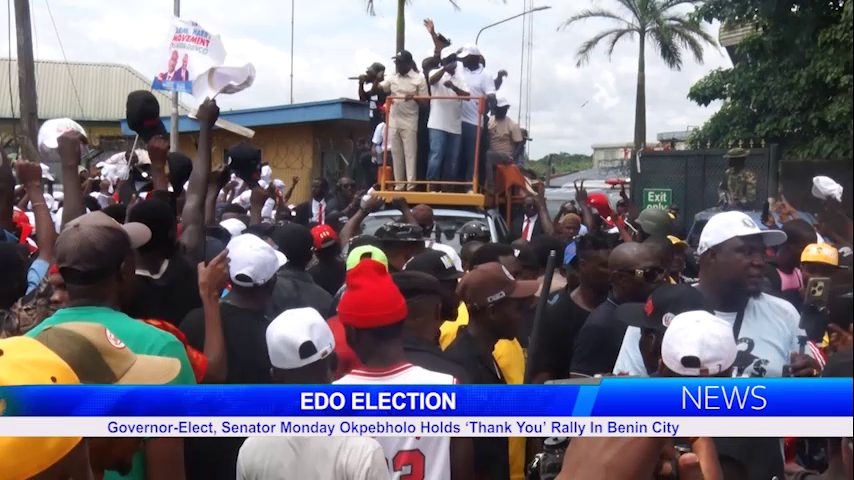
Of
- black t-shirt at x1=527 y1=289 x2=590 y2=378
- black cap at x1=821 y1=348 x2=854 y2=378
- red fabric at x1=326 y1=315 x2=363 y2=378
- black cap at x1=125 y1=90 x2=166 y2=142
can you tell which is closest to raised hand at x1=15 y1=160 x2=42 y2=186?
black cap at x1=125 y1=90 x2=166 y2=142

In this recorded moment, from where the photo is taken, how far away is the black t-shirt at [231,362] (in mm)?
2748

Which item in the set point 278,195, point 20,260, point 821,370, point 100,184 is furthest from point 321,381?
point 100,184

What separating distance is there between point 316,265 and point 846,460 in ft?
10.1

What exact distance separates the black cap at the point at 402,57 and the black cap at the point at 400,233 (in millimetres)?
1176

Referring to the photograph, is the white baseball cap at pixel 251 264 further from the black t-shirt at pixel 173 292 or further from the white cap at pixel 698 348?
the white cap at pixel 698 348

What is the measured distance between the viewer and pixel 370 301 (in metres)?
2.79

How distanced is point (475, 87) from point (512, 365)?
3021 millimetres

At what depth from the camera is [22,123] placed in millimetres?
3805

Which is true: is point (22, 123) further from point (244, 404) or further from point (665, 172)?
point (665, 172)

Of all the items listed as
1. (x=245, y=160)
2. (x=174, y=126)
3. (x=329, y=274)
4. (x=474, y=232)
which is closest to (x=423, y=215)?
(x=474, y=232)

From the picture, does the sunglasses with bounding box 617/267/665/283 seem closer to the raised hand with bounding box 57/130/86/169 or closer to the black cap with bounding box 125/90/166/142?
the black cap with bounding box 125/90/166/142

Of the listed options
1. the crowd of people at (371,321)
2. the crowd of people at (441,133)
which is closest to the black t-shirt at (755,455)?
the crowd of people at (371,321)

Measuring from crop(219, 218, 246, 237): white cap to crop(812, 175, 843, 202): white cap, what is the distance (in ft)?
11.1

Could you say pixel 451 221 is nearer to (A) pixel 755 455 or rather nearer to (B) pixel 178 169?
(B) pixel 178 169
